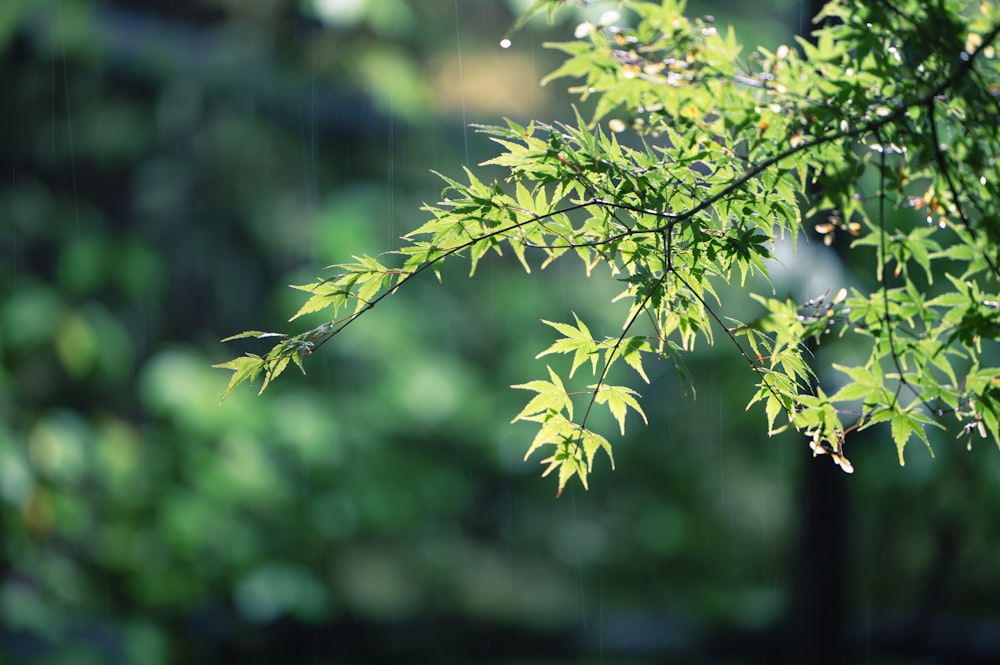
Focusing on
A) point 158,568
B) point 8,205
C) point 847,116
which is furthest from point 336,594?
point 847,116

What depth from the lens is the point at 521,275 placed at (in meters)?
3.77

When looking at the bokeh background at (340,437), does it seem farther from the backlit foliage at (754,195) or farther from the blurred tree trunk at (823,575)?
the backlit foliage at (754,195)

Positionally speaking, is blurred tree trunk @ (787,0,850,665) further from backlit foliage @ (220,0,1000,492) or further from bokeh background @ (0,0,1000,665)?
backlit foliage @ (220,0,1000,492)

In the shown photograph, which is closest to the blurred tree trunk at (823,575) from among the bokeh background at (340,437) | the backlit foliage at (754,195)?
the bokeh background at (340,437)

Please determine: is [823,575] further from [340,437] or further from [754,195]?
[754,195]

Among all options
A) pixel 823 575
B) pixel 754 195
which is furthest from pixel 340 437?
pixel 754 195

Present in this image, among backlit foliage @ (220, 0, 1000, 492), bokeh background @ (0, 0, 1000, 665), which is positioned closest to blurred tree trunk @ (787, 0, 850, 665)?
bokeh background @ (0, 0, 1000, 665)

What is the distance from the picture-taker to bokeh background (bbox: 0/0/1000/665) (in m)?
3.32

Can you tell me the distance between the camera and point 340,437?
3.40 metres

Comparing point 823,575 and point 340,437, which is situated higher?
point 340,437

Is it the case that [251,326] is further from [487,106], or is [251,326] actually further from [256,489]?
[487,106]

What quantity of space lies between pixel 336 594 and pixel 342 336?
3.87 ft

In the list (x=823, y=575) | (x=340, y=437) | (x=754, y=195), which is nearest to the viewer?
(x=754, y=195)

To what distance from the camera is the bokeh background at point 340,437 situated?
10.9 feet
